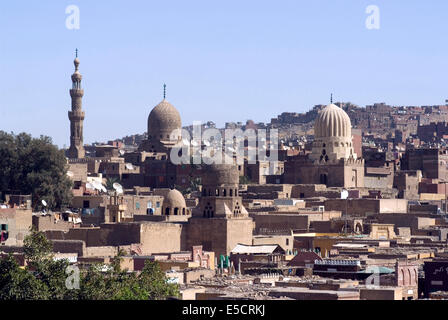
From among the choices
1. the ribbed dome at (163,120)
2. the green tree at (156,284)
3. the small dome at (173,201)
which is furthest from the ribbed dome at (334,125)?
the green tree at (156,284)

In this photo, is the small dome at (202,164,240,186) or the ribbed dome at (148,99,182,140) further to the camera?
the ribbed dome at (148,99,182,140)

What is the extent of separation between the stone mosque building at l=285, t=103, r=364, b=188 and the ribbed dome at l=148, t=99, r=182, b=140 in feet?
37.8

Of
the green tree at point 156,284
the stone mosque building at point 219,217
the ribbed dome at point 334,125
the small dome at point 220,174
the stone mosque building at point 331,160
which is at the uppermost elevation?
the ribbed dome at point 334,125

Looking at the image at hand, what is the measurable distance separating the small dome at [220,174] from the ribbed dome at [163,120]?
34182 mm

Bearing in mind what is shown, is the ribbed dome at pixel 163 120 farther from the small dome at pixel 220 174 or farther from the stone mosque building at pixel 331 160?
the small dome at pixel 220 174

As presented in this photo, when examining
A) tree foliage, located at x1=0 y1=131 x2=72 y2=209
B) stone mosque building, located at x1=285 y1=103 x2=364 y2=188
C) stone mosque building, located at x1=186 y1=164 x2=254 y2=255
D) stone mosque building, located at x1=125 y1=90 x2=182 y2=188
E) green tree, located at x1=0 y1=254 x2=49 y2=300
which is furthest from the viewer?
stone mosque building, located at x1=125 y1=90 x2=182 y2=188

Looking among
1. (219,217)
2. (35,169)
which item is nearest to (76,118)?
(35,169)

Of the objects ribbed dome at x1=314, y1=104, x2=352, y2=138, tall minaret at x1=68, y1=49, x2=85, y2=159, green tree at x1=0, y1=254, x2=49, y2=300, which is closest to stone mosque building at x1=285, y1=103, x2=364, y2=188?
ribbed dome at x1=314, y1=104, x2=352, y2=138

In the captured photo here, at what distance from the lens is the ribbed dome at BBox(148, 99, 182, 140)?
9112 centimetres

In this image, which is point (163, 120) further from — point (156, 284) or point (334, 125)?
point (156, 284)

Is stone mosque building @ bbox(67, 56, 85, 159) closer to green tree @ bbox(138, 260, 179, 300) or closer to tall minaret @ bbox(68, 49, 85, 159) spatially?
tall minaret @ bbox(68, 49, 85, 159)

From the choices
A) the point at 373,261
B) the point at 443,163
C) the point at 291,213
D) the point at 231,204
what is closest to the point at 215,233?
the point at 231,204

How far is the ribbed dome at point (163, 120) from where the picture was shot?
91.1 metres
